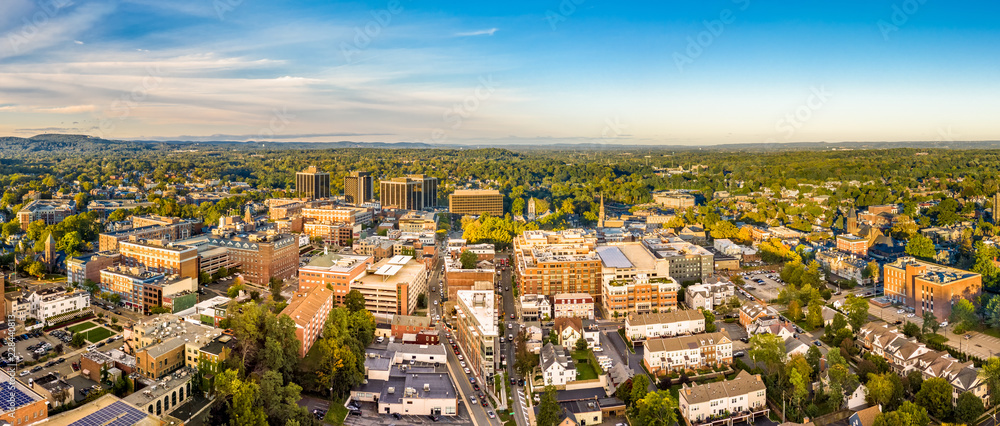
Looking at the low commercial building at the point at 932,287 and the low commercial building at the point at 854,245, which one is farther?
the low commercial building at the point at 854,245

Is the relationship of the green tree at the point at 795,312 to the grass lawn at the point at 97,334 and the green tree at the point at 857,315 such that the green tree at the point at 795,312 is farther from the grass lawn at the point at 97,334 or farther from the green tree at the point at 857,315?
the grass lawn at the point at 97,334

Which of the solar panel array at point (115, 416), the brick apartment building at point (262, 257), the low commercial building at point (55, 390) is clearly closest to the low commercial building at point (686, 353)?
the solar panel array at point (115, 416)

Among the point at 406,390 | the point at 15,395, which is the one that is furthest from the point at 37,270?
the point at 406,390

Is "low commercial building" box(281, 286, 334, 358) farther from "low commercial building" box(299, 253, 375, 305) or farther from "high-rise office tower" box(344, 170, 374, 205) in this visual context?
"high-rise office tower" box(344, 170, 374, 205)

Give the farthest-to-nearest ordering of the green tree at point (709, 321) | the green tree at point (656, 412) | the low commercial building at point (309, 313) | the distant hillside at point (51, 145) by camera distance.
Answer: the distant hillside at point (51, 145) < the green tree at point (709, 321) < the low commercial building at point (309, 313) < the green tree at point (656, 412)

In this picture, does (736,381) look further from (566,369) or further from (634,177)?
(634,177)

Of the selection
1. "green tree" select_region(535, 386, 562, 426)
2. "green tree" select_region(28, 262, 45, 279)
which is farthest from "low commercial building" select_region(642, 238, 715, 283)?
"green tree" select_region(28, 262, 45, 279)

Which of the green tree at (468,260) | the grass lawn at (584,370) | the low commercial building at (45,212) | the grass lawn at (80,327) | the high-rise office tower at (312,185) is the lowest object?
the grass lawn at (584,370)
